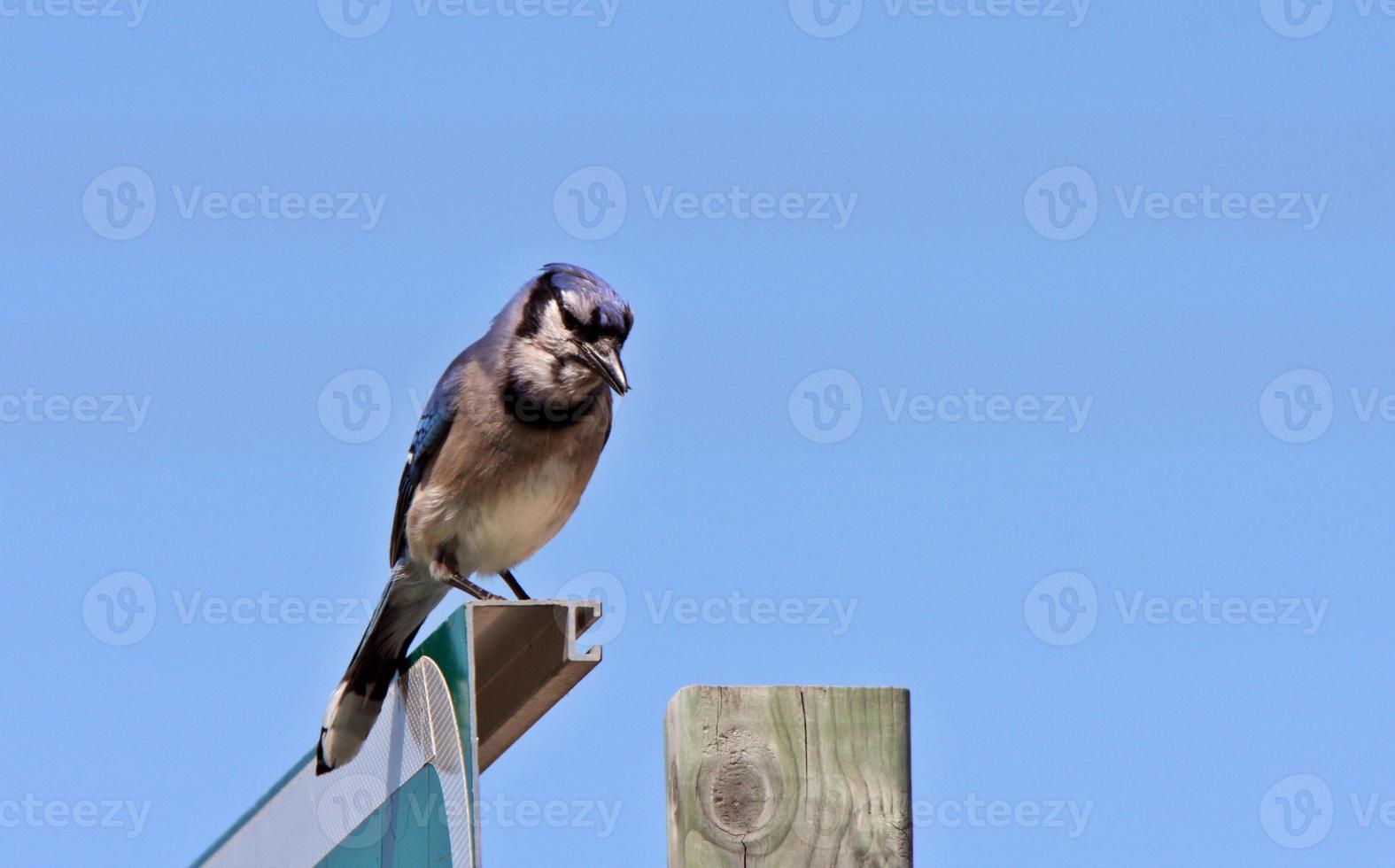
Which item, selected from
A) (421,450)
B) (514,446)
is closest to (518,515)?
(514,446)

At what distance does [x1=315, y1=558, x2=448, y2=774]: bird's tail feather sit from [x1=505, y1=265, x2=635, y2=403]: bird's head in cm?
78

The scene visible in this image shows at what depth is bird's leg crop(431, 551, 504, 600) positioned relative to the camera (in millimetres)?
5879

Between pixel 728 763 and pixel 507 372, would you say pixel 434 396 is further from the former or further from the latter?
pixel 728 763

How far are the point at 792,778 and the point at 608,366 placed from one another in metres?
2.99

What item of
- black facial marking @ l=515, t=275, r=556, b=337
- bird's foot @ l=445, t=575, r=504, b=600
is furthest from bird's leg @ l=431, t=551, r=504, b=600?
black facial marking @ l=515, t=275, r=556, b=337

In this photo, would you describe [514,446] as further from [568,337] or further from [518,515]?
[568,337]

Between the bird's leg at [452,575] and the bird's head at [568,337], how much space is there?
622 millimetres

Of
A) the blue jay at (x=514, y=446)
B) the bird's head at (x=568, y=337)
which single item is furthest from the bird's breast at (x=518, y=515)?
the bird's head at (x=568, y=337)

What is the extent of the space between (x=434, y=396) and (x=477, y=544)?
626 millimetres

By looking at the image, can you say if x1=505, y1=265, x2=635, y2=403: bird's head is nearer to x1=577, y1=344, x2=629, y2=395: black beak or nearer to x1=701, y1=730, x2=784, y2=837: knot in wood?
x1=577, y1=344, x2=629, y2=395: black beak

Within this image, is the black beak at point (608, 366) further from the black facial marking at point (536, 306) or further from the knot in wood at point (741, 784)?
the knot in wood at point (741, 784)

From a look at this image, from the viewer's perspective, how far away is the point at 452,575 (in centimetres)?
593

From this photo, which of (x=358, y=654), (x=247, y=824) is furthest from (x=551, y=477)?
(x=247, y=824)

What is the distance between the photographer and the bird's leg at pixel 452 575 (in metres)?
5.88
